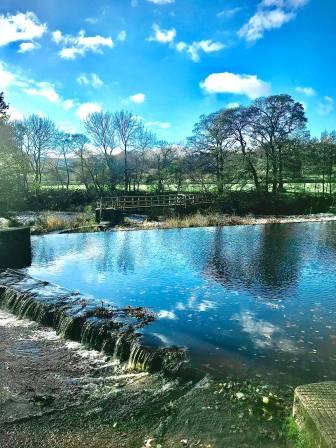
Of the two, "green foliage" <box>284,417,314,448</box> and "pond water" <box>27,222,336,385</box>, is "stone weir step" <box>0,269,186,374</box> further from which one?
"green foliage" <box>284,417,314,448</box>

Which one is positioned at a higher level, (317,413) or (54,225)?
(54,225)

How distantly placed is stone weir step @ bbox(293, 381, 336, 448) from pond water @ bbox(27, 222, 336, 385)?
5.38 ft

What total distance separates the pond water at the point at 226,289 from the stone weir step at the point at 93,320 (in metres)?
0.47

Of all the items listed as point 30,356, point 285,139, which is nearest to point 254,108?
point 285,139

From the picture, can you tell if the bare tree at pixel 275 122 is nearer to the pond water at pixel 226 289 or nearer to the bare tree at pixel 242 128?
the bare tree at pixel 242 128

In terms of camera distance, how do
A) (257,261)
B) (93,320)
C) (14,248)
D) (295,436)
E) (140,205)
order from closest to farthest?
(295,436) < (93,320) < (14,248) < (257,261) < (140,205)

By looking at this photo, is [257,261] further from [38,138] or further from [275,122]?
[38,138]

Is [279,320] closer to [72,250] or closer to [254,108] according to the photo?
[72,250]

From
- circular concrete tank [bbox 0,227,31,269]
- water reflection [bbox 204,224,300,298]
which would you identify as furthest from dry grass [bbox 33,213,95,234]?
water reflection [bbox 204,224,300,298]

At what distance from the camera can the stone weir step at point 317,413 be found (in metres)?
4.54

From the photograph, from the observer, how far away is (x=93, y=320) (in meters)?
9.62

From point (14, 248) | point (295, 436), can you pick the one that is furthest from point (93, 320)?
point (14, 248)

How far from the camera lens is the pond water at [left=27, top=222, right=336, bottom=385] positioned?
8.09 meters

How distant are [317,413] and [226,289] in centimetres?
795
